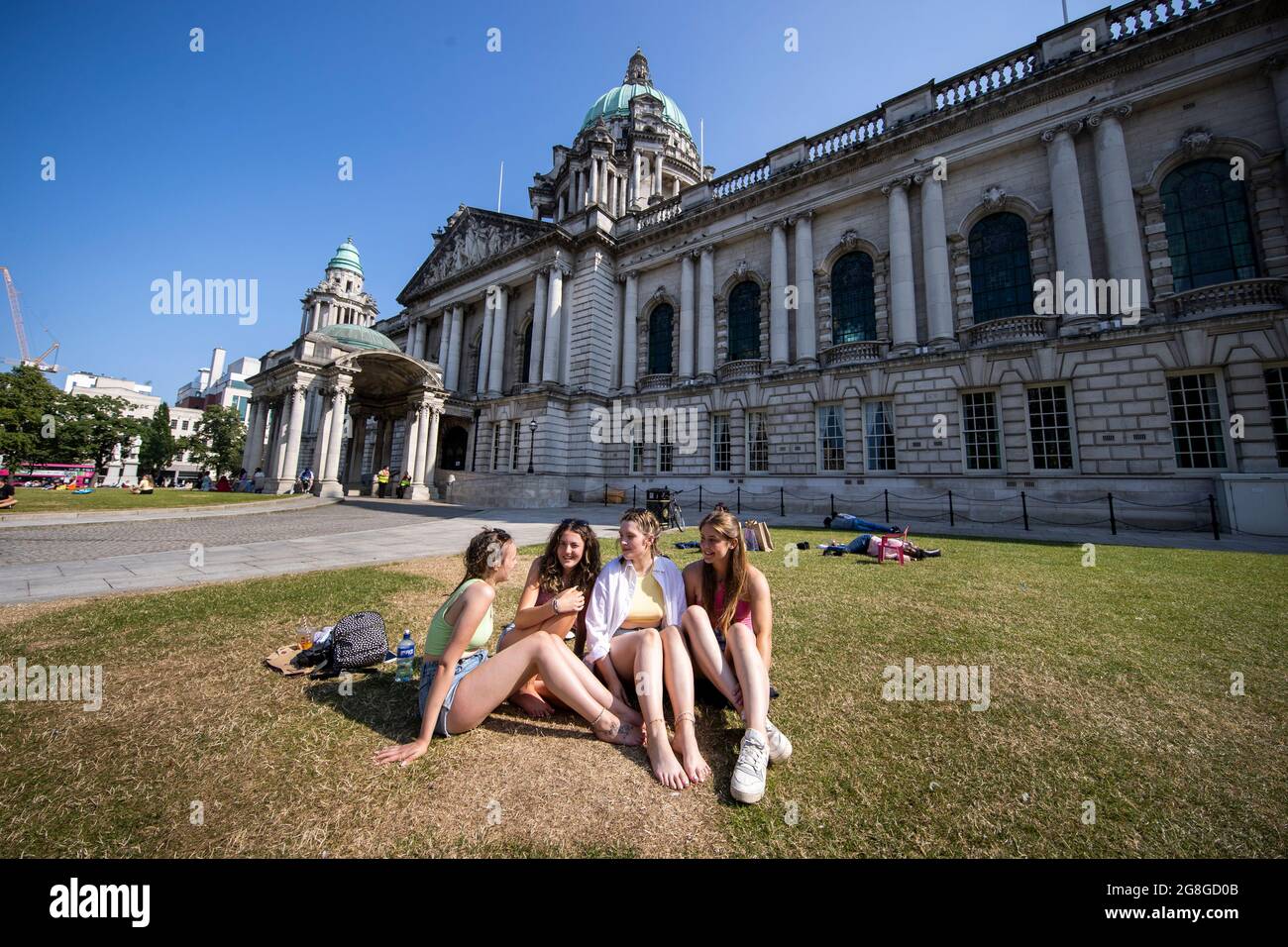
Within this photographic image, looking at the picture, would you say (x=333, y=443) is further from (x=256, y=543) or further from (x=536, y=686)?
(x=536, y=686)

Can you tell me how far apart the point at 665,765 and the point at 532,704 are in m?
1.11

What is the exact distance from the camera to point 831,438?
18969mm

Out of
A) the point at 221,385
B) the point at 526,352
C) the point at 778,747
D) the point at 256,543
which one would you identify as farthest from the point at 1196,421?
the point at 221,385

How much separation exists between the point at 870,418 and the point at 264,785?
771 inches

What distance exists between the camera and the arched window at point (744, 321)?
890 inches

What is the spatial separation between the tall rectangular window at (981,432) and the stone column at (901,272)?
3.02 meters

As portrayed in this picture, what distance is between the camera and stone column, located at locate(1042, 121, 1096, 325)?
1495 centimetres

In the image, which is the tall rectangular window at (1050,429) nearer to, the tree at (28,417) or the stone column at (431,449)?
the stone column at (431,449)

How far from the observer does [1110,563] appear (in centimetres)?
823

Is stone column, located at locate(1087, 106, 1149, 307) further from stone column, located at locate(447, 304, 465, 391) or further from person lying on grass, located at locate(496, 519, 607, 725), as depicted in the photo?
stone column, located at locate(447, 304, 465, 391)

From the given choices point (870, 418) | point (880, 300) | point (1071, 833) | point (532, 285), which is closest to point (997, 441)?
point (870, 418)

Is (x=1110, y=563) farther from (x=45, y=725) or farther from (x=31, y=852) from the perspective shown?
(x=45, y=725)
